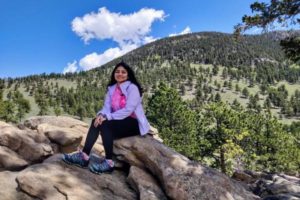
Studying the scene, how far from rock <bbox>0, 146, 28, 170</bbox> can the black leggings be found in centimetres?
226

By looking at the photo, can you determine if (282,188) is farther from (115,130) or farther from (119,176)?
(115,130)

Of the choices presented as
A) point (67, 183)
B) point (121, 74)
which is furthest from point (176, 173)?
point (121, 74)

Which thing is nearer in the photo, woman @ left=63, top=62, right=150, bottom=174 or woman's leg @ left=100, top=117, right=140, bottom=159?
woman @ left=63, top=62, right=150, bottom=174

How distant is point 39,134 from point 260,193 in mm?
10470

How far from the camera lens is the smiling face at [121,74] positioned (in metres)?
10.8

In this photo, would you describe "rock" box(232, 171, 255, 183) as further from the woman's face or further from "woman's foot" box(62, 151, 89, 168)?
"woman's foot" box(62, 151, 89, 168)

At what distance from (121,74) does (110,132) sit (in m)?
1.71

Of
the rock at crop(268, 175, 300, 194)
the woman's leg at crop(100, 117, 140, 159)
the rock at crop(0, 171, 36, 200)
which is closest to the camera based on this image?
the rock at crop(0, 171, 36, 200)

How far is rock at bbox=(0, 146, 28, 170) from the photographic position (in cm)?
1076

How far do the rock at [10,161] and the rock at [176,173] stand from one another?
2790 millimetres

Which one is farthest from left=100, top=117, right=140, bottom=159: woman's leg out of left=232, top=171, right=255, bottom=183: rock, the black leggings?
left=232, top=171, right=255, bottom=183: rock

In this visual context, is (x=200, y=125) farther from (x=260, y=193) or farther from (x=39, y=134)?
(x=39, y=134)

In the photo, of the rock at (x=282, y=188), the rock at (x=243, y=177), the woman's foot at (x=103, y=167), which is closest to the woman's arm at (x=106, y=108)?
the woman's foot at (x=103, y=167)

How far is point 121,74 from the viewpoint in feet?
35.4
